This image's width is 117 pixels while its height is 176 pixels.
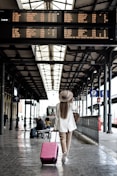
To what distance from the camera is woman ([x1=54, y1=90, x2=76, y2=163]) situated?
8.94m

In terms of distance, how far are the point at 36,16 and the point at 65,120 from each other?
3422 mm

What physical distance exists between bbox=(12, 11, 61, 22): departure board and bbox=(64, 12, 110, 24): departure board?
0.86 feet

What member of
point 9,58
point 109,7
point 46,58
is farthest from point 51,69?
point 109,7

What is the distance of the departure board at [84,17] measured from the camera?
1070 cm

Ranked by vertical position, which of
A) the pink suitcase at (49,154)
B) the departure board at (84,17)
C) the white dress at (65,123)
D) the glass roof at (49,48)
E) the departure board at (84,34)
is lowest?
the pink suitcase at (49,154)

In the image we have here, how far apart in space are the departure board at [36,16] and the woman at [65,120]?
2709 mm

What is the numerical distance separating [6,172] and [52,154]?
1.48 meters

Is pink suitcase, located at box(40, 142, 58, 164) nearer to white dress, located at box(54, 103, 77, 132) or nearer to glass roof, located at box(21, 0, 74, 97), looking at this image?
Result: white dress, located at box(54, 103, 77, 132)

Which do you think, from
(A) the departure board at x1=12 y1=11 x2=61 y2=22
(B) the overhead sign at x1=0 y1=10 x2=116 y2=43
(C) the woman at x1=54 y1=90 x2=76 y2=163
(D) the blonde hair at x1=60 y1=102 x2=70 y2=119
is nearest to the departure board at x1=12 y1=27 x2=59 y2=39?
(B) the overhead sign at x1=0 y1=10 x2=116 y2=43

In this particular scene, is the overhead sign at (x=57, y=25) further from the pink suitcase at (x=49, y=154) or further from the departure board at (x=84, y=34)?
the pink suitcase at (x=49, y=154)

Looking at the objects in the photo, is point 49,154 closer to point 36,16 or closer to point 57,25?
point 57,25

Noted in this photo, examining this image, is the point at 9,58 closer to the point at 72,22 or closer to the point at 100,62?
the point at 100,62

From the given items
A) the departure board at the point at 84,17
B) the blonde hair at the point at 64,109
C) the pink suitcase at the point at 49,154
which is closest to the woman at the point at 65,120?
the blonde hair at the point at 64,109

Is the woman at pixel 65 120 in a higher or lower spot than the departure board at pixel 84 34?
lower
